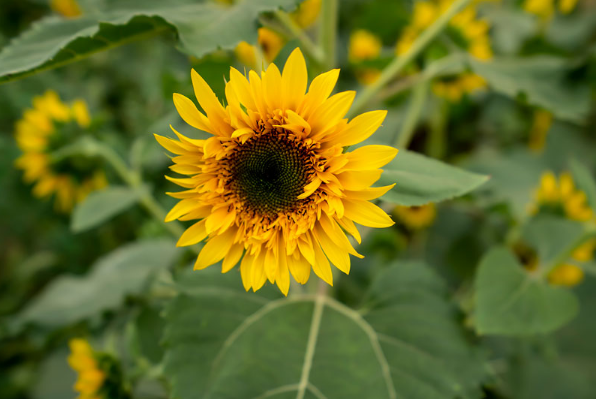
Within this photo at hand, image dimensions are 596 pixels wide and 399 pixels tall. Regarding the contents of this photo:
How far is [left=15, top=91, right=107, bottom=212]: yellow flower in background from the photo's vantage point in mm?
963

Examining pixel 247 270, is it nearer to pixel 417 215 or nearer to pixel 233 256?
pixel 233 256

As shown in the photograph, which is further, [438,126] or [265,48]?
[438,126]

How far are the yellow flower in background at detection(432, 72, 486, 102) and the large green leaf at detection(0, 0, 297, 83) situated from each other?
2.08 feet

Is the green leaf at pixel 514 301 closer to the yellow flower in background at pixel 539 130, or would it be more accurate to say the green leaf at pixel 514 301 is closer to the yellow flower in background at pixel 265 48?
the yellow flower in background at pixel 265 48

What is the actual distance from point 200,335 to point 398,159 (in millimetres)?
324

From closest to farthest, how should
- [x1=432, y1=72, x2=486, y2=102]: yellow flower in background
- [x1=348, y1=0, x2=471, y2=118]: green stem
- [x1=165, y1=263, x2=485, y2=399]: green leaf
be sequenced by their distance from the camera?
1. [x1=165, y1=263, x2=485, y2=399]: green leaf
2. [x1=348, y1=0, x2=471, y2=118]: green stem
3. [x1=432, y1=72, x2=486, y2=102]: yellow flower in background

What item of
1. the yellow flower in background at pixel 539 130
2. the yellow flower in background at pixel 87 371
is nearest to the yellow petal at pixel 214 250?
the yellow flower in background at pixel 87 371

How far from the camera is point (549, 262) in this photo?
2.45ft

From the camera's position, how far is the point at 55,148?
976 millimetres

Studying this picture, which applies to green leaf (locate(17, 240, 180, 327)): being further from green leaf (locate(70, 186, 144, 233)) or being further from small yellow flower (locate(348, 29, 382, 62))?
small yellow flower (locate(348, 29, 382, 62))

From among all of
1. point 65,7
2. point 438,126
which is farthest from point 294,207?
point 65,7

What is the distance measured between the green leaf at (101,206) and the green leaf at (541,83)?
600 millimetres

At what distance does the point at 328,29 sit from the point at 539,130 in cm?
89

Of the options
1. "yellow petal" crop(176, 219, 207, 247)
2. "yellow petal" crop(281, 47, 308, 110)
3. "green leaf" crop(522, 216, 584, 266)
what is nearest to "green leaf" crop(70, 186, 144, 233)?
"yellow petal" crop(176, 219, 207, 247)
